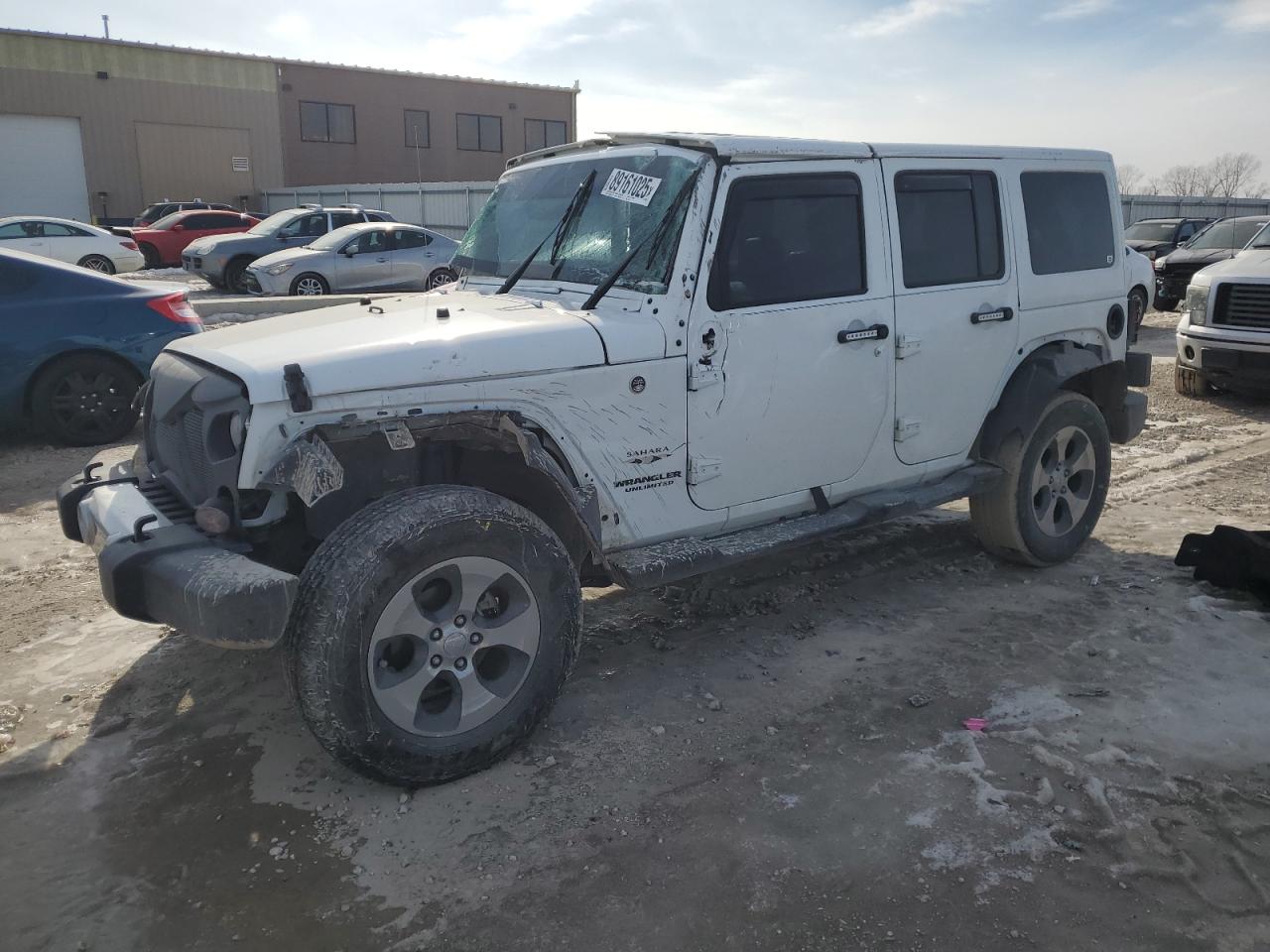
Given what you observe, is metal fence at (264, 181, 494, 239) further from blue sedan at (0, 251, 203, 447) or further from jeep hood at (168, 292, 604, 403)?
jeep hood at (168, 292, 604, 403)

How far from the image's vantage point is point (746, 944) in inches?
104

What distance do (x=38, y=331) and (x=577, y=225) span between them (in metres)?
5.00

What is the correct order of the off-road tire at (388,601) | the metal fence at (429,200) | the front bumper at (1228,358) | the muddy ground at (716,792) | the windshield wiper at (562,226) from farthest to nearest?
1. the metal fence at (429,200)
2. the front bumper at (1228,358)
3. the windshield wiper at (562,226)
4. the off-road tire at (388,601)
5. the muddy ground at (716,792)

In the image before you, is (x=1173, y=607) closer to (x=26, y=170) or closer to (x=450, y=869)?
(x=450, y=869)

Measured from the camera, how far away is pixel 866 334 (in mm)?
4273

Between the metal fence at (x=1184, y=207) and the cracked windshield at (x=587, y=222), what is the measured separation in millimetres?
26690

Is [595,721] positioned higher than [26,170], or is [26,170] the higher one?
[26,170]

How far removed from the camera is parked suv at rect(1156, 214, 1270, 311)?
16.2 meters

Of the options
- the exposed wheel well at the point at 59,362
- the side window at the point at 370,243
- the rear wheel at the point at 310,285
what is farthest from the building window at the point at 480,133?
the exposed wheel well at the point at 59,362

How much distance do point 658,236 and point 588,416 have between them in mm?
803

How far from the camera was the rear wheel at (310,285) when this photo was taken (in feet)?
55.1

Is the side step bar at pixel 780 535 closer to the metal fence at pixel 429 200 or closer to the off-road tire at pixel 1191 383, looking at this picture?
the off-road tire at pixel 1191 383

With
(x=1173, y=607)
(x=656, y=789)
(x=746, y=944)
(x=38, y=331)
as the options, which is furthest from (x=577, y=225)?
(x=38, y=331)

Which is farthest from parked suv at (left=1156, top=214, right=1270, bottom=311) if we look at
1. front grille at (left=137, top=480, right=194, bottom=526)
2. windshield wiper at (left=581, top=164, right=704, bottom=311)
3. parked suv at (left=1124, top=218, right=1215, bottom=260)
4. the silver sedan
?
front grille at (left=137, top=480, right=194, bottom=526)
